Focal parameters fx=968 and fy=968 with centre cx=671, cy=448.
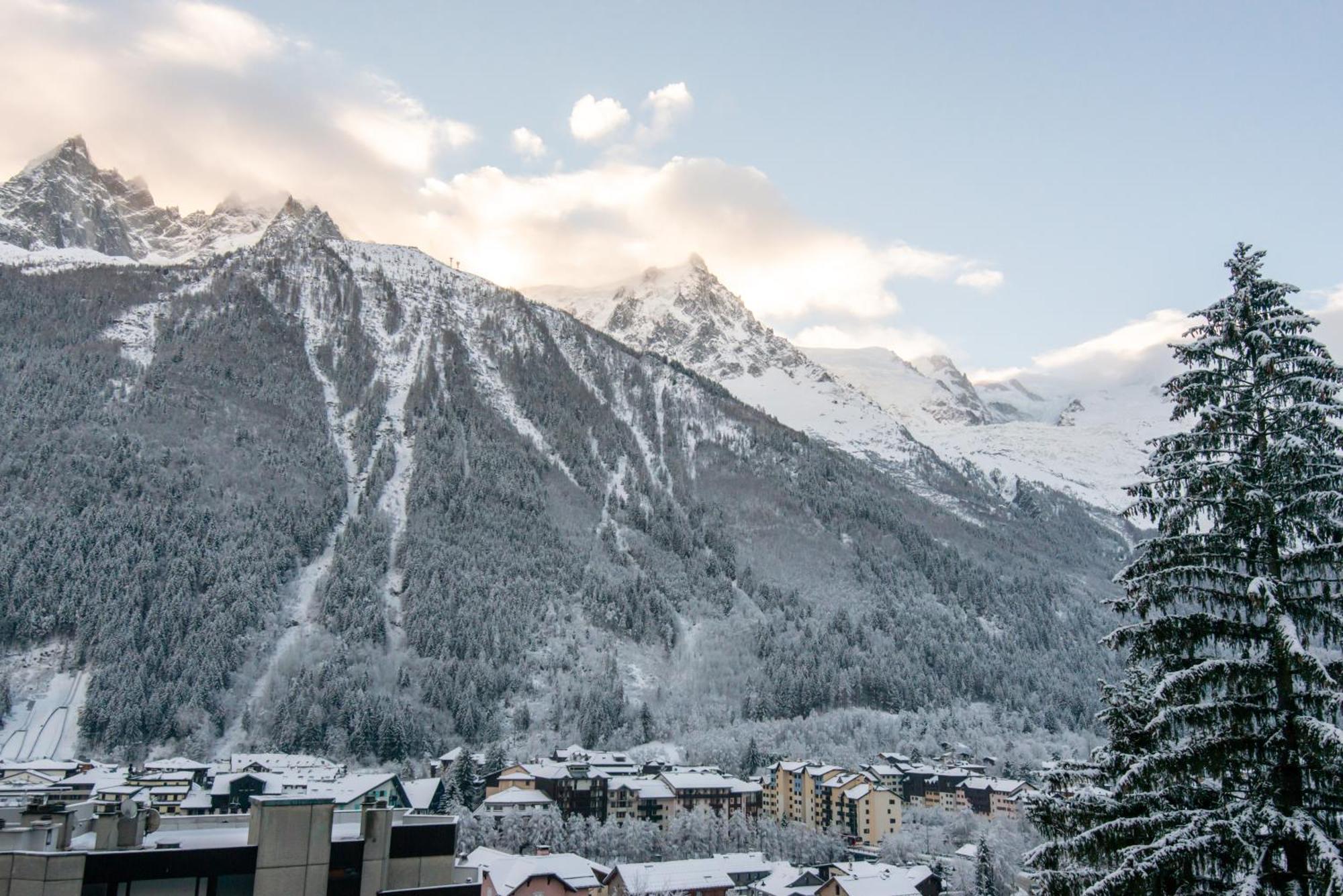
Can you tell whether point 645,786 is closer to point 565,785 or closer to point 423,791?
point 565,785

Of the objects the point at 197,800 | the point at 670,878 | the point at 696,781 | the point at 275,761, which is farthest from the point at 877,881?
the point at 275,761

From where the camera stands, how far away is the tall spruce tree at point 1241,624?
1384 cm

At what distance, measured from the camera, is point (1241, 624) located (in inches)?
582

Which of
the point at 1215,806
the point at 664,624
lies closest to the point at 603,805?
the point at 664,624

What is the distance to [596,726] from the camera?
156m

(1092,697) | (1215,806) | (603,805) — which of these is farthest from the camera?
(1092,697)

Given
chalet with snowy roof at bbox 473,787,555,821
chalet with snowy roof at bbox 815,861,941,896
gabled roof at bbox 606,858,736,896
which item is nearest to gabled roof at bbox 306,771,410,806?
chalet with snowy roof at bbox 473,787,555,821

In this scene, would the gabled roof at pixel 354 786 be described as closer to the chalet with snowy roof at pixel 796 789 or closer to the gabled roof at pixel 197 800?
the gabled roof at pixel 197 800

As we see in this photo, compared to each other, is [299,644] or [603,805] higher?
[299,644]

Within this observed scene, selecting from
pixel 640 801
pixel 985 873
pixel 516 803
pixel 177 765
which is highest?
pixel 177 765

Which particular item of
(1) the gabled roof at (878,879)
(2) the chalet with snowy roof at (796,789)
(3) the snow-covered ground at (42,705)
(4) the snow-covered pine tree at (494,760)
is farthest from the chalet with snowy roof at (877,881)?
(3) the snow-covered ground at (42,705)

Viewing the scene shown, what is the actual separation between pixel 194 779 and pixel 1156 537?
365 ft

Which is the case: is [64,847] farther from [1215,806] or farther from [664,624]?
[664,624]

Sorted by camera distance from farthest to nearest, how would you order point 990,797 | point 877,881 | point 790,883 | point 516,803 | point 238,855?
point 990,797 → point 516,803 → point 790,883 → point 877,881 → point 238,855
